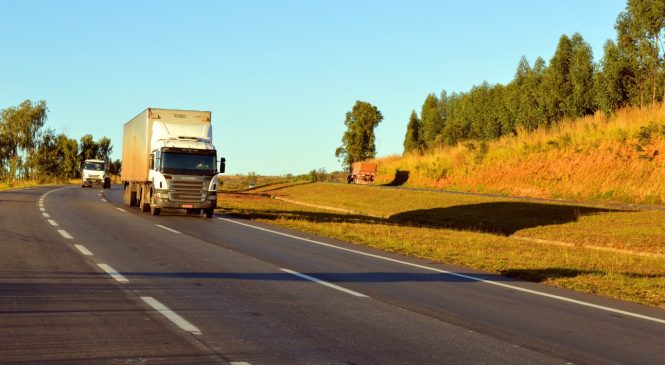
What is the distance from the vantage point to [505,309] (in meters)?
9.24

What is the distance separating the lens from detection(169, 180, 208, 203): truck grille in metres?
25.7

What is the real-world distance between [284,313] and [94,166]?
2359 inches

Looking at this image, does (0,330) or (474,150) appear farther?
(474,150)

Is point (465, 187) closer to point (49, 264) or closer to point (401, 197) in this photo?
point (401, 197)

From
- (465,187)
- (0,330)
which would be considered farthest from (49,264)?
(465,187)

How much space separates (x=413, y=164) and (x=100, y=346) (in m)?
59.0

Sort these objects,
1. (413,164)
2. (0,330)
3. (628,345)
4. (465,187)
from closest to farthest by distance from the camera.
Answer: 1. (0,330)
2. (628,345)
3. (465,187)
4. (413,164)

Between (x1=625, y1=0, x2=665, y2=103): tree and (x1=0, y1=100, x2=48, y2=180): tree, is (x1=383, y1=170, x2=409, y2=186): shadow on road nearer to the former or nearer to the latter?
(x1=625, y1=0, x2=665, y2=103): tree

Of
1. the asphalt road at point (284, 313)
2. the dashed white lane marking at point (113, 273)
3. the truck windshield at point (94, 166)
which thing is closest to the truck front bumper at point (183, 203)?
the asphalt road at point (284, 313)

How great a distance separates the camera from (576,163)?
3919cm

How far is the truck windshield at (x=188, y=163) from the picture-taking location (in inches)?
1016

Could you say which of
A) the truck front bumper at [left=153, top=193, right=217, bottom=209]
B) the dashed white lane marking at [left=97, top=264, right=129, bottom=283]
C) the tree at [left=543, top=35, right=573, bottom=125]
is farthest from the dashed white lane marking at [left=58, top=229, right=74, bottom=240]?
the tree at [left=543, top=35, right=573, bottom=125]

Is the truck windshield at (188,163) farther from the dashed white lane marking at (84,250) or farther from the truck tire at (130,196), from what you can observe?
the dashed white lane marking at (84,250)

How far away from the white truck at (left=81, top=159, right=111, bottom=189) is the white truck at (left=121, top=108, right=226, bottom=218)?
36.5 m
